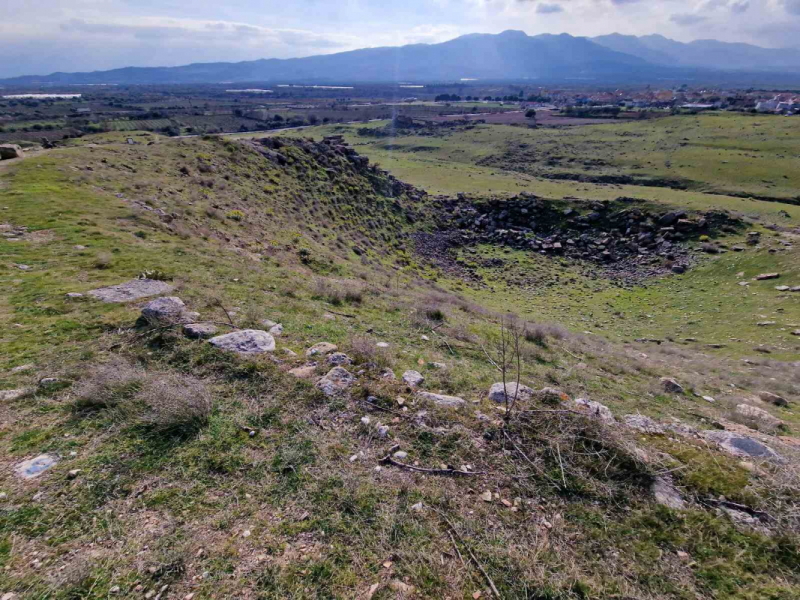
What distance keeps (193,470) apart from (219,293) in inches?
240

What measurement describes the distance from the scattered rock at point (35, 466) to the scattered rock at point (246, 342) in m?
2.67

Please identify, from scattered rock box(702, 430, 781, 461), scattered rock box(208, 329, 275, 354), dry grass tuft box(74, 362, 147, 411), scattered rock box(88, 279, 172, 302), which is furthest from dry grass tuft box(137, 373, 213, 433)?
scattered rock box(702, 430, 781, 461)

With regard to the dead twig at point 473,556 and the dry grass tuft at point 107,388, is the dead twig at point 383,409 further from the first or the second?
the dry grass tuft at point 107,388

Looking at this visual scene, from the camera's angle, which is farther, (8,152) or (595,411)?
(8,152)

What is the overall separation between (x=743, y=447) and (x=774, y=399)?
8.79 meters

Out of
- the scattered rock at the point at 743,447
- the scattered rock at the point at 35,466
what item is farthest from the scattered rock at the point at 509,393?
the scattered rock at the point at 35,466

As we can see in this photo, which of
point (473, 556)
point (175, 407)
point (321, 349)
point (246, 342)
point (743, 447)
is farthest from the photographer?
point (321, 349)

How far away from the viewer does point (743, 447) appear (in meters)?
5.89

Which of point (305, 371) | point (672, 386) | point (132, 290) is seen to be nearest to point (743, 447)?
point (672, 386)

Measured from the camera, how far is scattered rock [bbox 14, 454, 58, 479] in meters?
4.43

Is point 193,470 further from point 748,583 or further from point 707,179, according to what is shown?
point 707,179

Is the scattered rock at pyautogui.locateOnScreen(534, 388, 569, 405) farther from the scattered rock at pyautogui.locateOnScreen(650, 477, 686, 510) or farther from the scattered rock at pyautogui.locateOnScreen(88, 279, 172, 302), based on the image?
the scattered rock at pyautogui.locateOnScreen(88, 279, 172, 302)

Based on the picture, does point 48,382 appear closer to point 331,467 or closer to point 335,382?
point 335,382

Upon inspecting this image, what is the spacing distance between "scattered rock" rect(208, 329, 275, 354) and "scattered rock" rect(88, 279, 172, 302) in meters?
3.34
